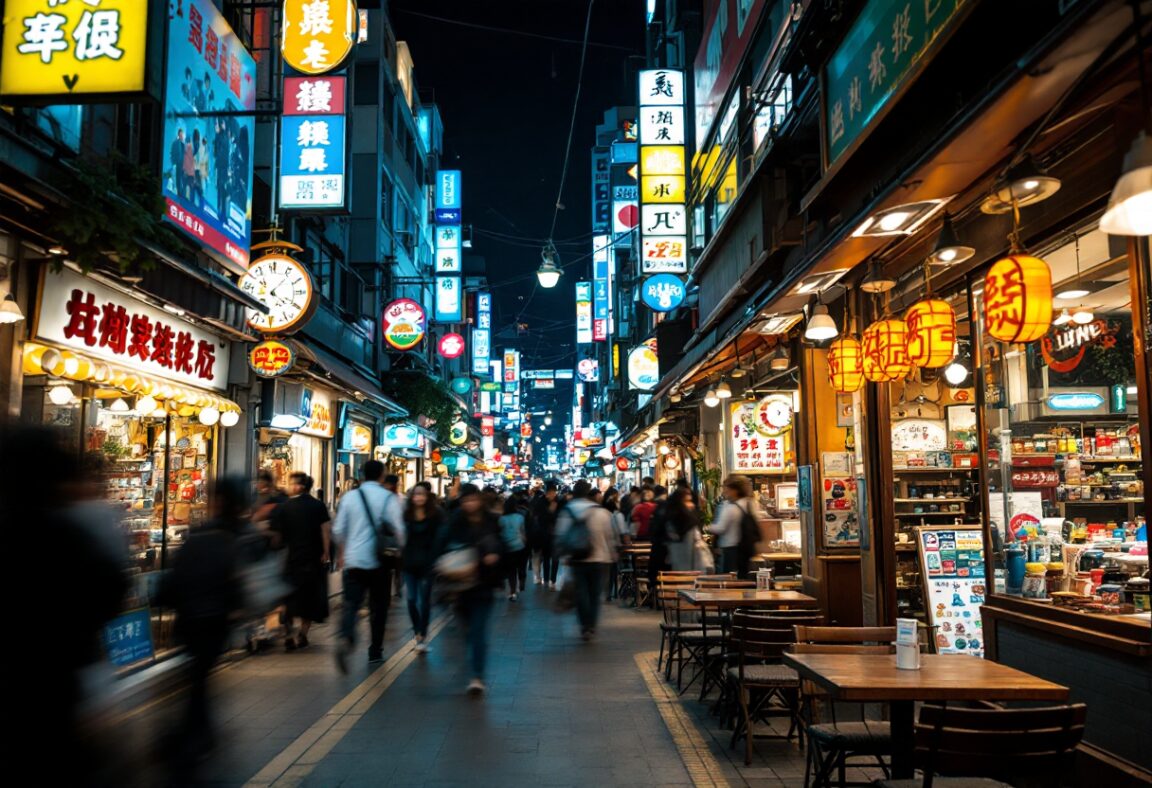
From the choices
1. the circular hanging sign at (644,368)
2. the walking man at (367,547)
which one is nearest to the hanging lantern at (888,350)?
the walking man at (367,547)

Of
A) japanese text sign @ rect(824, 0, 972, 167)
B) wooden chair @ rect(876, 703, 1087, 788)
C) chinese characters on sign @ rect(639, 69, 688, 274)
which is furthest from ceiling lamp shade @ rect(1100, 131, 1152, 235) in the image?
chinese characters on sign @ rect(639, 69, 688, 274)

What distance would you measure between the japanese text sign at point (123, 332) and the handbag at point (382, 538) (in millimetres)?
2939

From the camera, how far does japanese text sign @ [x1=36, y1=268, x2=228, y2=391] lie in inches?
374

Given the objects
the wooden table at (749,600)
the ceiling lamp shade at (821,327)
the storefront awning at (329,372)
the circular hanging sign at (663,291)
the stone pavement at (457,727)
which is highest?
the circular hanging sign at (663,291)

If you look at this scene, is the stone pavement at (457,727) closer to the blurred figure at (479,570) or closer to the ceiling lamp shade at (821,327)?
the blurred figure at (479,570)

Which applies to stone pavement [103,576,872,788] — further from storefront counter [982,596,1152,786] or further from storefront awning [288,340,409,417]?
storefront awning [288,340,409,417]

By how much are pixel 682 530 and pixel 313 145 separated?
27.9ft

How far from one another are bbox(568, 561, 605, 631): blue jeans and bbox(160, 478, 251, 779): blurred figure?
25.0ft

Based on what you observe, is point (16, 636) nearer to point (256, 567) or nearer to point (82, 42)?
point (256, 567)

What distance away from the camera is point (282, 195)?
53.2ft

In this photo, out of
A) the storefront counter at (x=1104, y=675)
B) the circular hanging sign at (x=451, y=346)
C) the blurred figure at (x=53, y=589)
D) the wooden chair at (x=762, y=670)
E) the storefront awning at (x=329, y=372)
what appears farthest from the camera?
the circular hanging sign at (x=451, y=346)

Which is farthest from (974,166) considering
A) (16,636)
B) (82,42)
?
(82,42)

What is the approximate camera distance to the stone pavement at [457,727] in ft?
22.5

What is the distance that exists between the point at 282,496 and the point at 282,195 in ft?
19.3
